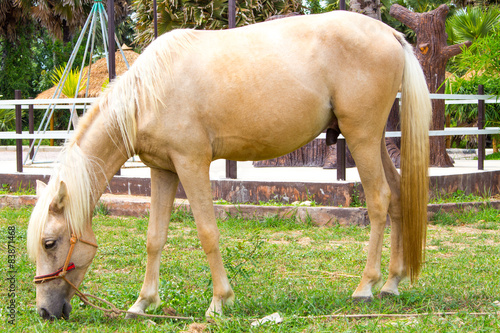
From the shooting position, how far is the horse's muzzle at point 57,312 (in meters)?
3.18

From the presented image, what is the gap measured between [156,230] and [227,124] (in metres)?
0.89

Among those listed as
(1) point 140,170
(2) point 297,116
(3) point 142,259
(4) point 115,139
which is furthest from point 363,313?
(1) point 140,170

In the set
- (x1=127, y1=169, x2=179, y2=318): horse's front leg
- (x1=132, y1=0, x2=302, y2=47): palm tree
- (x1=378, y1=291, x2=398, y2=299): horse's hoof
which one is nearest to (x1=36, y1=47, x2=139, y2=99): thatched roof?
(x1=132, y1=0, x2=302, y2=47): palm tree

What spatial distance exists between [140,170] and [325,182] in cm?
370

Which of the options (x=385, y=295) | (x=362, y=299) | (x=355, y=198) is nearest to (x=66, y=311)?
(x=362, y=299)

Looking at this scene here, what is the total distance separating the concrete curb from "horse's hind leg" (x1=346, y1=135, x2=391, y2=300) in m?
2.55

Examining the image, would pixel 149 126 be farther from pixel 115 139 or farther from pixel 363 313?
pixel 363 313

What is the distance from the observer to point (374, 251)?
3.57 m

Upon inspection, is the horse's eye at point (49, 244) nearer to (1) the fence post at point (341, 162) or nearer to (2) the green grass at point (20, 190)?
(1) the fence post at point (341, 162)

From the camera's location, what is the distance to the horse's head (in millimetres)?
3163

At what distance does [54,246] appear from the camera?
318 cm

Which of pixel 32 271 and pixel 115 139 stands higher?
Result: pixel 115 139

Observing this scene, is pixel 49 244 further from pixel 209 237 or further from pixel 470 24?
pixel 470 24

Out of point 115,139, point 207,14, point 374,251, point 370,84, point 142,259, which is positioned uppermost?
point 207,14
